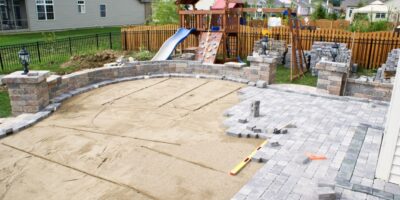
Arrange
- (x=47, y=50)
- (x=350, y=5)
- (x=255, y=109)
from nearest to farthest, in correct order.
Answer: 1. (x=255, y=109)
2. (x=47, y=50)
3. (x=350, y=5)

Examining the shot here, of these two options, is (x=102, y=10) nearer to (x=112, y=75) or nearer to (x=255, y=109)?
(x=112, y=75)

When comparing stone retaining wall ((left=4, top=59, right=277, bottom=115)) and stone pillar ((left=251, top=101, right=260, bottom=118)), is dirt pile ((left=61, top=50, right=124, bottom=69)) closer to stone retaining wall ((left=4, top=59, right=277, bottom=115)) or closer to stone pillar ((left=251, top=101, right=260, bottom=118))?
stone retaining wall ((left=4, top=59, right=277, bottom=115))

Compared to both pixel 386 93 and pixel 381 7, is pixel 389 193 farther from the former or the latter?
pixel 381 7

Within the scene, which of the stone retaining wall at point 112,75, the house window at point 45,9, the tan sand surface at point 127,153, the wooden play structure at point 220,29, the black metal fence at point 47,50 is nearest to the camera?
the tan sand surface at point 127,153

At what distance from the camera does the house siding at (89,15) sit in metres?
24.4

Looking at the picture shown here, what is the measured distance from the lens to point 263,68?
9.21 metres

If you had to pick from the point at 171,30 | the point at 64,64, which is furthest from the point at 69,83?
the point at 171,30

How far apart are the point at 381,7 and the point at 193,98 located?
2229cm

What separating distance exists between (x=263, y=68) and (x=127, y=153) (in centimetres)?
540

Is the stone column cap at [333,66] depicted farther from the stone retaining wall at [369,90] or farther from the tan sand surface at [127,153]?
the tan sand surface at [127,153]

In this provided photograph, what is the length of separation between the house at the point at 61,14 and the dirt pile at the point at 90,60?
15.0m

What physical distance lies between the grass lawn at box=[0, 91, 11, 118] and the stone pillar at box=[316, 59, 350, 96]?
751 cm

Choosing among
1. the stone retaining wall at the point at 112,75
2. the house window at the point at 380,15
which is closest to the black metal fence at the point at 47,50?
the stone retaining wall at the point at 112,75

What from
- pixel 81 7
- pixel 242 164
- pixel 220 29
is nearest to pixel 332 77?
pixel 242 164
